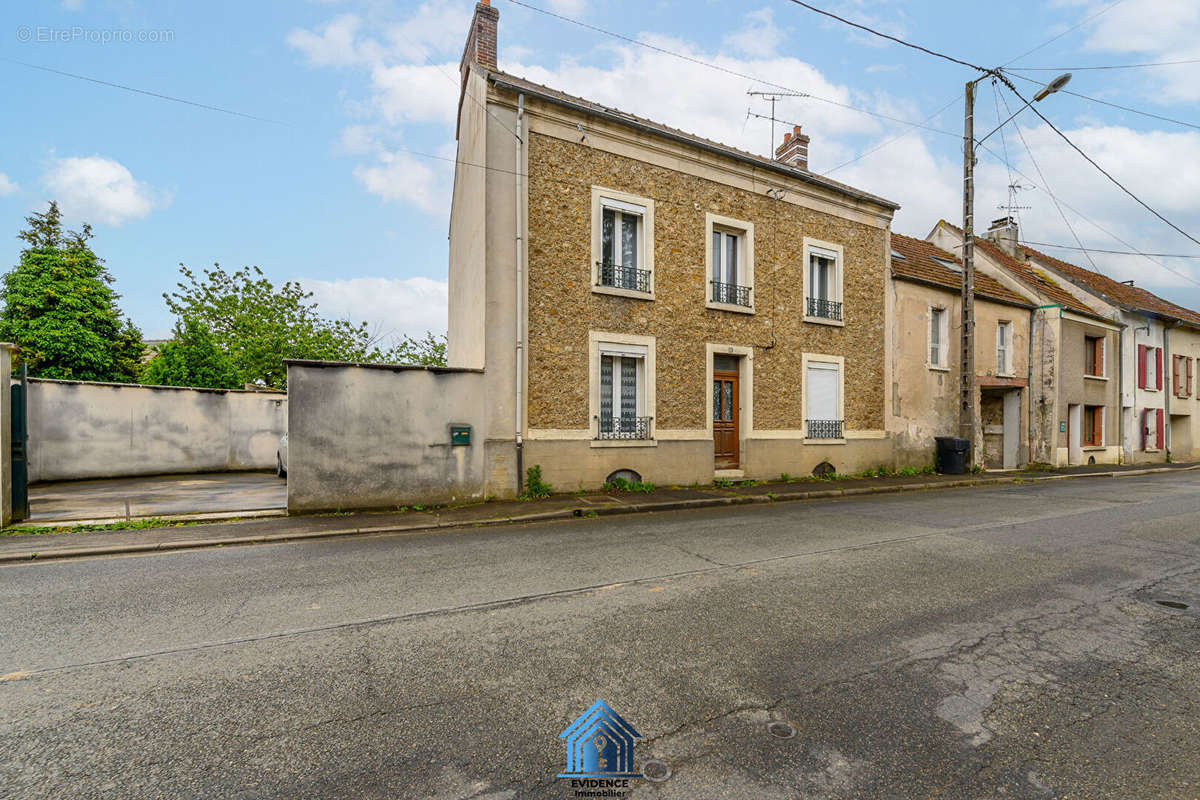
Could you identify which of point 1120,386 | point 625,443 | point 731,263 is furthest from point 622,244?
point 1120,386

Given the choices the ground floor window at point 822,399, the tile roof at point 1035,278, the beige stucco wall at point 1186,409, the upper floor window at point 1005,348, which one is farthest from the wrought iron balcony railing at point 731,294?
the beige stucco wall at point 1186,409

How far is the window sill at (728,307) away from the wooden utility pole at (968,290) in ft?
23.0

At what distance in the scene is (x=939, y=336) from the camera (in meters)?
16.4

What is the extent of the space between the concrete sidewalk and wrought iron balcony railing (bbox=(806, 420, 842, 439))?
127cm

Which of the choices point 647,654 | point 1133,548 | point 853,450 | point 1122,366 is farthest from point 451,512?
point 1122,366

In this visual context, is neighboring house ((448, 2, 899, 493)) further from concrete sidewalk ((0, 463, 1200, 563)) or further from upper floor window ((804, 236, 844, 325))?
concrete sidewalk ((0, 463, 1200, 563))

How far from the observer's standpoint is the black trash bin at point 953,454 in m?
14.9

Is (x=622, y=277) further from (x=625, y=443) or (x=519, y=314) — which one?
(x=625, y=443)

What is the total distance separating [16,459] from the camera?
7.87 m

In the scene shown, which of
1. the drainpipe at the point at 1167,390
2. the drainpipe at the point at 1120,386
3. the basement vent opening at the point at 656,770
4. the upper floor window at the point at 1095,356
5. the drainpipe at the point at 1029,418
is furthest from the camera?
the drainpipe at the point at 1167,390

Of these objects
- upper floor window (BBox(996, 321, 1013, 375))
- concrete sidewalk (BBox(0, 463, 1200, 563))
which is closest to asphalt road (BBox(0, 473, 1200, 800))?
concrete sidewalk (BBox(0, 463, 1200, 563))

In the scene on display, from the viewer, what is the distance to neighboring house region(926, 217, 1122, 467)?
18.5 m

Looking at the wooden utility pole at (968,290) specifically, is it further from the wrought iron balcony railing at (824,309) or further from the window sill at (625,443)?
the window sill at (625,443)

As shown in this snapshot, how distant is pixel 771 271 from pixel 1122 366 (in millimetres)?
18492
